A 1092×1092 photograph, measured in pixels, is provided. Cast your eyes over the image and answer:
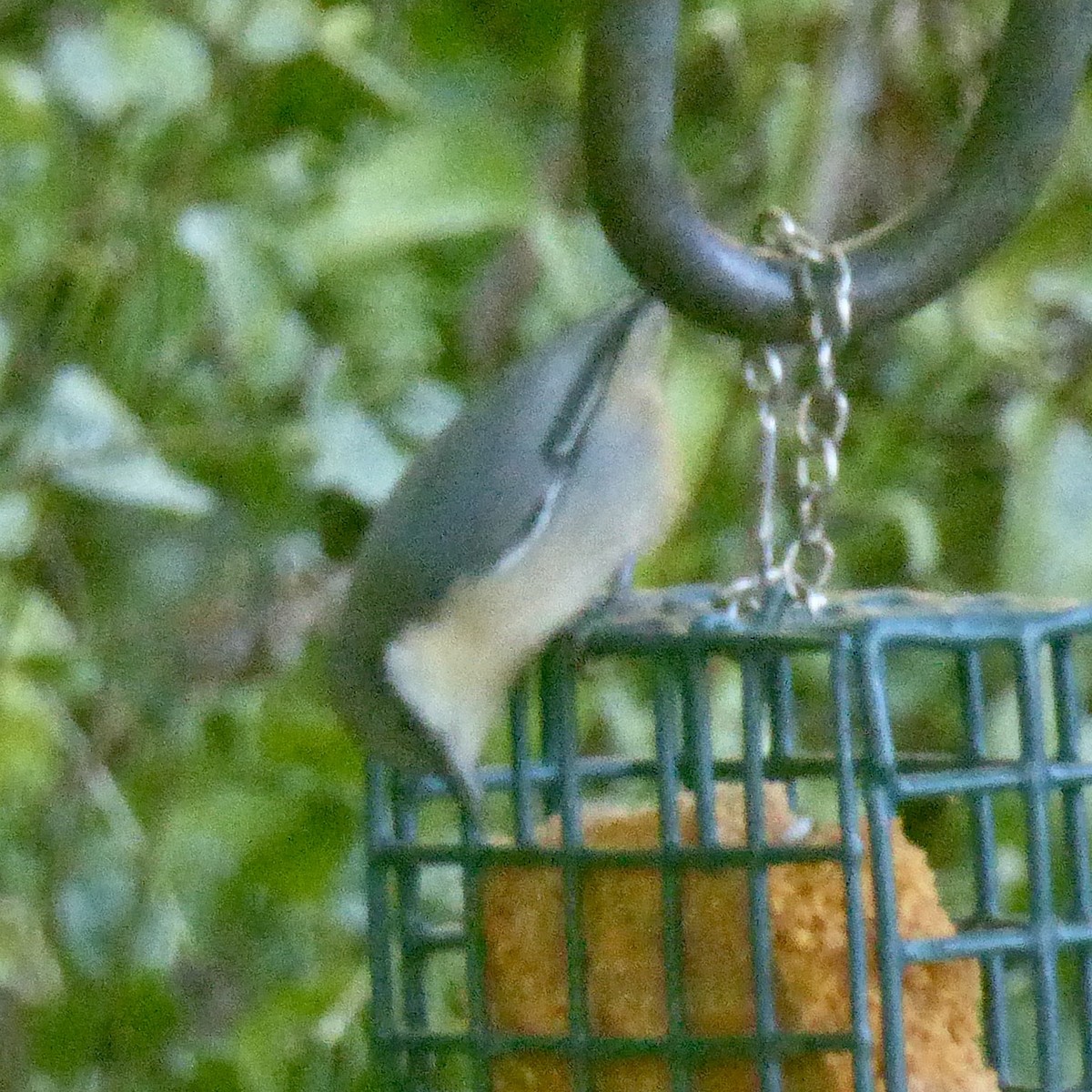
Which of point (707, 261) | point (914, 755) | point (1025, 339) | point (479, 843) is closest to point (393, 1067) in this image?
point (479, 843)

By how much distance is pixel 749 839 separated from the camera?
101cm

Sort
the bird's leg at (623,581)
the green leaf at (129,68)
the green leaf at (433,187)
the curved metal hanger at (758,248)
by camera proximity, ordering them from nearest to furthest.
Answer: the curved metal hanger at (758,248)
the bird's leg at (623,581)
the green leaf at (433,187)
the green leaf at (129,68)

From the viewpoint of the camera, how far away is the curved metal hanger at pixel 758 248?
940mm

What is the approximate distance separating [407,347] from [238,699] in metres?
0.33

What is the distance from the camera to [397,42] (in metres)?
1.90

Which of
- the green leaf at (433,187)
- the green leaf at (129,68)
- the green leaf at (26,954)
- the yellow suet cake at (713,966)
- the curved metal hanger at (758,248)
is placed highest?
the green leaf at (129,68)

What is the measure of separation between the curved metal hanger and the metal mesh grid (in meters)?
0.15

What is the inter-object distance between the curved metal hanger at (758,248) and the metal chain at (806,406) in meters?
0.01

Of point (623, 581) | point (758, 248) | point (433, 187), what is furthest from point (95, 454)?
point (758, 248)

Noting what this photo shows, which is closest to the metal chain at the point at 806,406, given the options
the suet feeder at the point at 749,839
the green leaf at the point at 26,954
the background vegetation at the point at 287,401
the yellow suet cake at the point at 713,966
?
the suet feeder at the point at 749,839

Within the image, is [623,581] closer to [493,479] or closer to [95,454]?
[493,479]

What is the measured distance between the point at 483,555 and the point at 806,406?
6.7 inches

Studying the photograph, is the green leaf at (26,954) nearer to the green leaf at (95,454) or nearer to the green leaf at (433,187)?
the green leaf at (95,454)

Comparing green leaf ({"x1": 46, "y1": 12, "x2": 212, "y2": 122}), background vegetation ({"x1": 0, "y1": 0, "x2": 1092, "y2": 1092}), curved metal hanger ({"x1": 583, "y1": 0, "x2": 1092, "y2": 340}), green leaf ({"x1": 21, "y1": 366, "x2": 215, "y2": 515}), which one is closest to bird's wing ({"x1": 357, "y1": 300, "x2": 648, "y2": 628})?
curved metal hanger ({"x1": 583, "y1": 0, "x2": 1092, "y2": 340})
